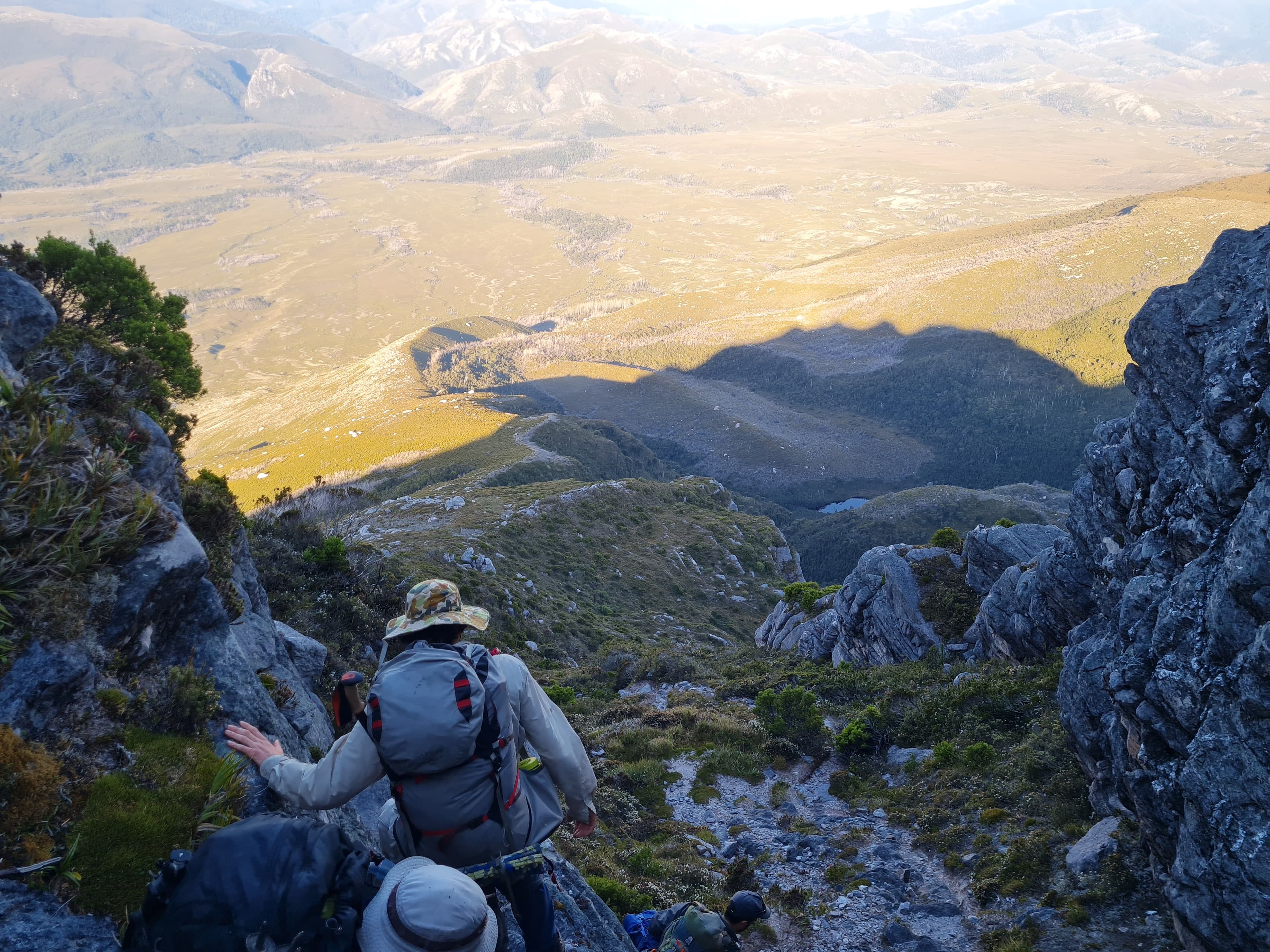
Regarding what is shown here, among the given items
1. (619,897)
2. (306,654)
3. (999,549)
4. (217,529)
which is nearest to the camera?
(619,897)

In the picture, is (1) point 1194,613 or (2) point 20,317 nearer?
(1) point 1194,613

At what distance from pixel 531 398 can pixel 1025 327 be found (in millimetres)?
135257

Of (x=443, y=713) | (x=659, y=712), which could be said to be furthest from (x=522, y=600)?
(x=443, y=713)

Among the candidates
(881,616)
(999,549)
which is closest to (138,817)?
(881,616)

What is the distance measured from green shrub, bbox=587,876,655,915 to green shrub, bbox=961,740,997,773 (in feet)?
27.4

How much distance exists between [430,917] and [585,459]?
100 m

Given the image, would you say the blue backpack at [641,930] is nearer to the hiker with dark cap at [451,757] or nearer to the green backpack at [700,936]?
the green backpack at [700,936]

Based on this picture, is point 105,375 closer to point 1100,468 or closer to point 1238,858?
point 1238,858

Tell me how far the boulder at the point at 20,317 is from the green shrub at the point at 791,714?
18.1m

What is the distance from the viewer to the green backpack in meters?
6.92

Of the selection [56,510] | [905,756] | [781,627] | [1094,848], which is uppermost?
[56,510]

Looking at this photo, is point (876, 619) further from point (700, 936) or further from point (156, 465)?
point (156, 465)

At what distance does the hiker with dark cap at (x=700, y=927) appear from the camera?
6.94 metres

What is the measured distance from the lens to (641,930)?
28.9ft
